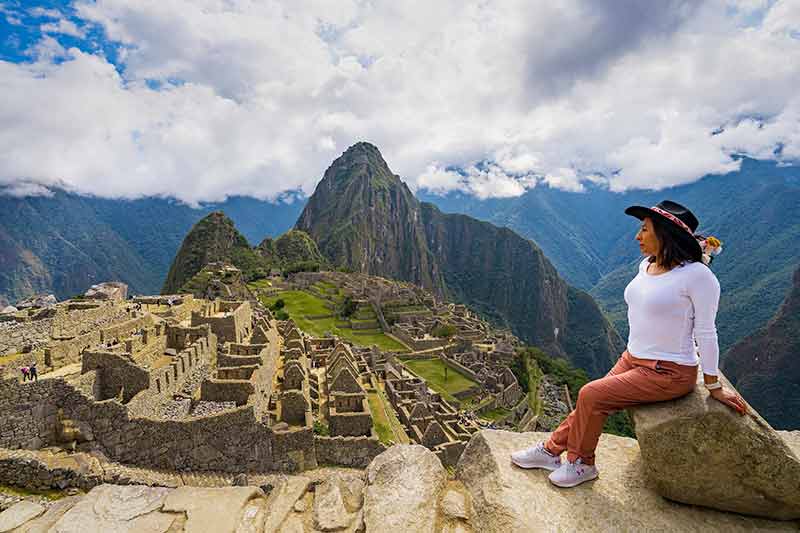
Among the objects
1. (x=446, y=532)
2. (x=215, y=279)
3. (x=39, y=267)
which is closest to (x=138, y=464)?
(x=446, y=532)

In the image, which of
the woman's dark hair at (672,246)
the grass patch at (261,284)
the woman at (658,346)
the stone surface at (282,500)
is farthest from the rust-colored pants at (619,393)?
the grass patch at (261,284)

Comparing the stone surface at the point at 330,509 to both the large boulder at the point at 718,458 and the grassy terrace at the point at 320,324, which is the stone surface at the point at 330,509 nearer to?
the large boulder at the point at 718,458

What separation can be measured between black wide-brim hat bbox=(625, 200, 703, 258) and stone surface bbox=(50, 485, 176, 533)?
566 cm

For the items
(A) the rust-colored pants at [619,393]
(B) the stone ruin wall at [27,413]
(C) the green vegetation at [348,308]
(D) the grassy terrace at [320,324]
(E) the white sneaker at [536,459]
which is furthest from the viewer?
(C) the green vegetation at [348,308]

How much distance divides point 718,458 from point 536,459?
5.15ft

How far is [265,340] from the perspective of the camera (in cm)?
2130

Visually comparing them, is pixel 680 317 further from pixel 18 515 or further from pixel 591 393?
pixel 18 515

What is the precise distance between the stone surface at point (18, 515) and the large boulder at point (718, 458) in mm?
6026

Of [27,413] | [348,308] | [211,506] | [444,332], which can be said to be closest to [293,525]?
[211,506]

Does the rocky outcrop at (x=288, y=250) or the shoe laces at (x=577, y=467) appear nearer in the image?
the shoe laces at (x=577, y=467)

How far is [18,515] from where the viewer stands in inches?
165

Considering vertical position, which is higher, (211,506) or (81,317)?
(81,317)

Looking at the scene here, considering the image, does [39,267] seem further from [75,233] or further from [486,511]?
[486,511]

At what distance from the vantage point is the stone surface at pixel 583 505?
3.63 metres
